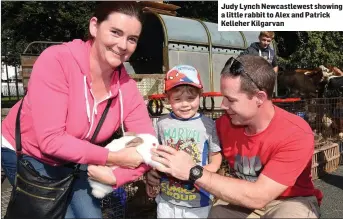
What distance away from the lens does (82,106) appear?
210 cm

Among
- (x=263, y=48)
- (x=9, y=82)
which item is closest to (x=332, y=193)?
(x=263, y=48)

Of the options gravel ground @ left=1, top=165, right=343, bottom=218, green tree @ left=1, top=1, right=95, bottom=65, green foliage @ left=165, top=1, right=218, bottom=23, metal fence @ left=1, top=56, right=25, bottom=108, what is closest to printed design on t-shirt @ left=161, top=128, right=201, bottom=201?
gravel ground @ left=1, top=165, right=343, bottom=218

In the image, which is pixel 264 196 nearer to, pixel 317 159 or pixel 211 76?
pixel 317 159

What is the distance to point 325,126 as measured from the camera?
604 centimetres

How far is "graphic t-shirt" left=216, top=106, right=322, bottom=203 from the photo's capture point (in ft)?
6.92

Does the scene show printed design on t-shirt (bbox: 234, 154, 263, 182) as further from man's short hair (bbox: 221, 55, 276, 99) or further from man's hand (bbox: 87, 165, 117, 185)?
man's hand (bbox: 87, 165, 117, 185)

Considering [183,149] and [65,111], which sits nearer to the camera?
[65,111]

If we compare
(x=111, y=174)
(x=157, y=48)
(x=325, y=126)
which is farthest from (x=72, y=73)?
(x=157, y=48)

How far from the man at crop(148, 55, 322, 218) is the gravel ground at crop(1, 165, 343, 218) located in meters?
1.90

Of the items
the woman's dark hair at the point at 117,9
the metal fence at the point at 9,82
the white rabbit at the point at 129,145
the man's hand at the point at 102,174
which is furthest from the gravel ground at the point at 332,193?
the metal fence at the point at 9,82

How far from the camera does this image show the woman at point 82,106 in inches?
78.4
